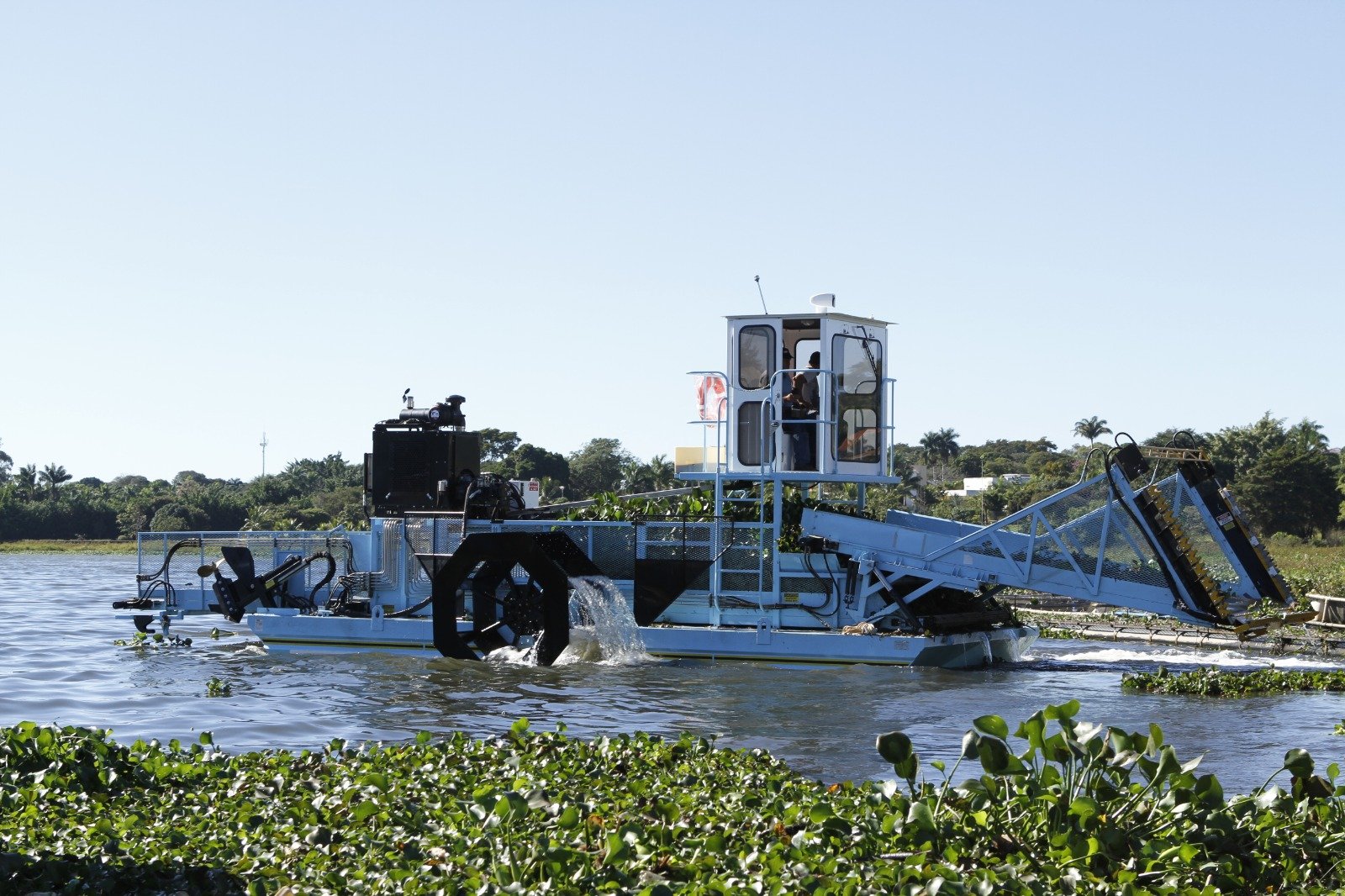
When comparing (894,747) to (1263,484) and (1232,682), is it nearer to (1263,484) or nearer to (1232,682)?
(1232,682)

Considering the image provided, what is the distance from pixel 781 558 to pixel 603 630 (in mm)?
2761

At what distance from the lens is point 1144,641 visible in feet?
81.5

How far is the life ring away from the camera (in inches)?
786

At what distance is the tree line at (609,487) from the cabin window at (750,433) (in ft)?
91.0

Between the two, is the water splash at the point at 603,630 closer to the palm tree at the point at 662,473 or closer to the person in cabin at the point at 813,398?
the person in cabin at the point at 813,398

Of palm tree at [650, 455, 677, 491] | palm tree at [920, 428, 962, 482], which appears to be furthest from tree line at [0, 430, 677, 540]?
palm tree at [920, 428, 962, 482]

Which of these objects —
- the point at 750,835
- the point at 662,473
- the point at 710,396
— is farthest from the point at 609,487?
the point at 750,835

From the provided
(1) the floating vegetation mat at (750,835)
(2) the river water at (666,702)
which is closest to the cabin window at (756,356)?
(2) the river water at (666,702)

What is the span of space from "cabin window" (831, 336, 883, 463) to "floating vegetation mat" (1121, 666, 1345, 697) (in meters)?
4.72

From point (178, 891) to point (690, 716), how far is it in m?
8.46

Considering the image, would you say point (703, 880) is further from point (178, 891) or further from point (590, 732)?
point (590, 732)

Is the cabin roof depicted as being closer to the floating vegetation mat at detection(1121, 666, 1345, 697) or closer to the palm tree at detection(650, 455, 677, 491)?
the floating vegetation mat at detection(1121, 666, 1345, 697)

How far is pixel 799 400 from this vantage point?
19.8m

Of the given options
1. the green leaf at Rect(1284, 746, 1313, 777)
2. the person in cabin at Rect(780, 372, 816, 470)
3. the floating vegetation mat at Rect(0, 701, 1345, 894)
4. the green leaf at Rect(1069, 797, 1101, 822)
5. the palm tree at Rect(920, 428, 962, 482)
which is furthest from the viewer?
the palm tree at Rect(920, 428, 962, 482)
